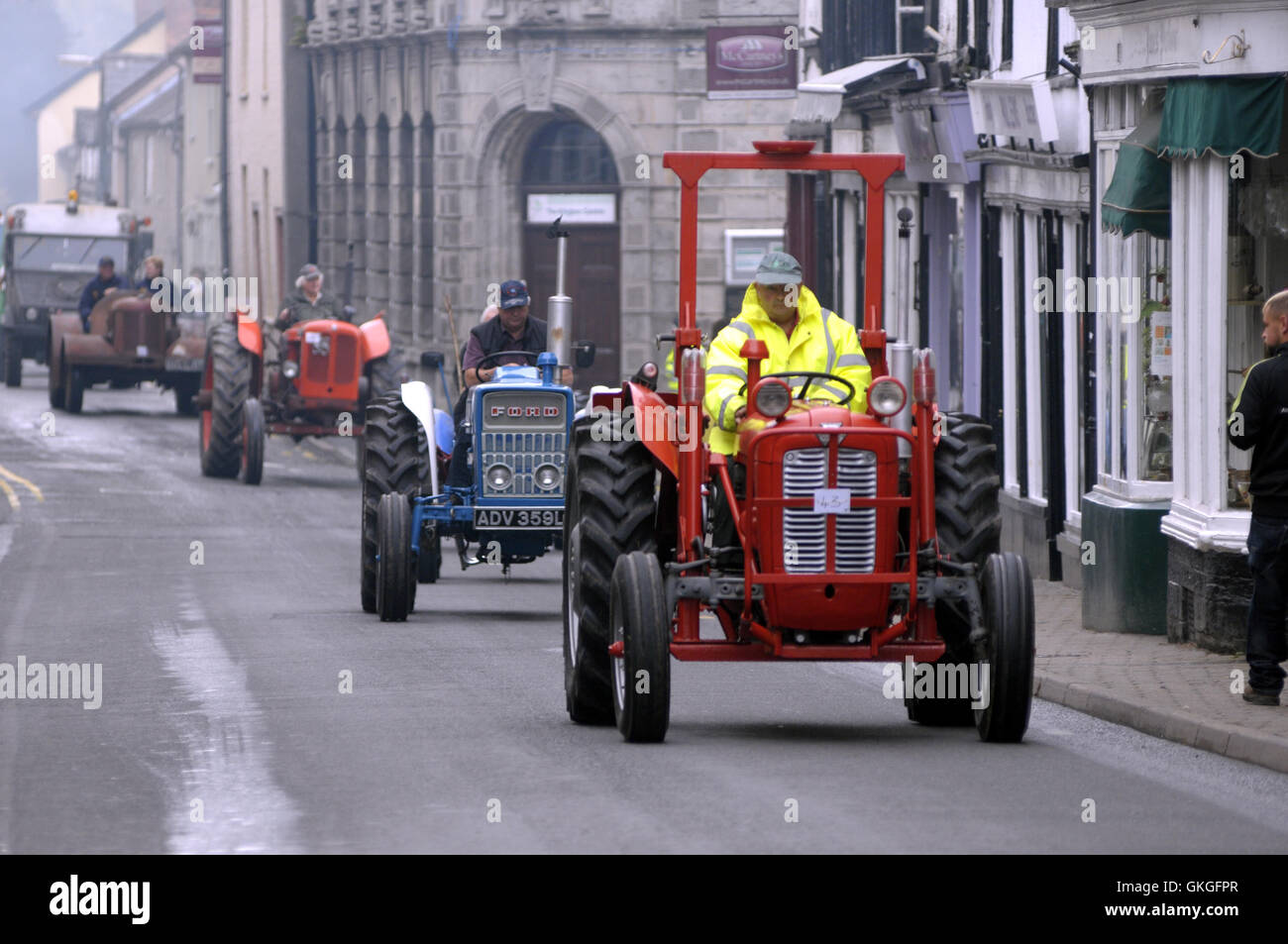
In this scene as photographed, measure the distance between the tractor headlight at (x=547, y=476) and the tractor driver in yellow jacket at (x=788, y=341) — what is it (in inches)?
241

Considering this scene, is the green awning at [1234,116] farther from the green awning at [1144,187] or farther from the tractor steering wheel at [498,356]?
the tractor steering wheel at [498,356]

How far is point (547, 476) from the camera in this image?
1761cm

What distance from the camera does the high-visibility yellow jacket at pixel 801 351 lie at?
1135 cm

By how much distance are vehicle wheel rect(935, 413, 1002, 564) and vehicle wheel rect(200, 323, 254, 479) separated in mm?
18081

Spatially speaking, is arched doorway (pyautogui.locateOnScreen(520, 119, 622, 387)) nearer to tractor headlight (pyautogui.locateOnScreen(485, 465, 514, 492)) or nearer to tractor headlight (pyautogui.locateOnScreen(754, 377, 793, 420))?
tractor headlight (pyautogui.locateOnScreen(485, 465, 514, 492))

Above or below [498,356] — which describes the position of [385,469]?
below

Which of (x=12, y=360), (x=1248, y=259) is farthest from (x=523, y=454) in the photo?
(x=12, y=360)

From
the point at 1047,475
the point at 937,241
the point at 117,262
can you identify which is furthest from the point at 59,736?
the point at 117,262

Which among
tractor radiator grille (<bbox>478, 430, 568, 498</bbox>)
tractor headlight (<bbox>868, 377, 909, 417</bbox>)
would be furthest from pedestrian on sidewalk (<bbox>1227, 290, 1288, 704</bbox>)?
tractor radiator grille (<bbox>478, 430, 568, 498</bbox>)

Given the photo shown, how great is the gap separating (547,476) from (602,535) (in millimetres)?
5951

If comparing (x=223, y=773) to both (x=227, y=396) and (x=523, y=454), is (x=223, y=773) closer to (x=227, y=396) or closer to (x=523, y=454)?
(x=523, y=454)

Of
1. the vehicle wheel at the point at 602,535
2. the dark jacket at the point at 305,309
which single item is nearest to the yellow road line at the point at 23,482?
the dark jacket at the point at 305,309

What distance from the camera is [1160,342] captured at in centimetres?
1638
